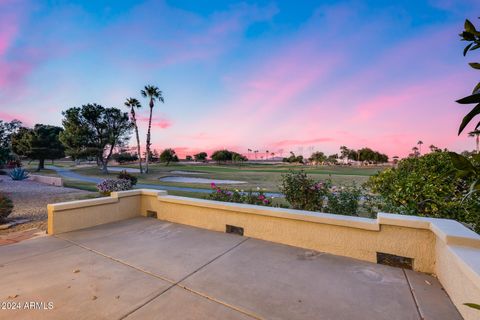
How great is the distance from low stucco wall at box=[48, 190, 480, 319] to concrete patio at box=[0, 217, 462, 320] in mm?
232

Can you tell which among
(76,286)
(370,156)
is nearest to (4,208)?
(76,286)

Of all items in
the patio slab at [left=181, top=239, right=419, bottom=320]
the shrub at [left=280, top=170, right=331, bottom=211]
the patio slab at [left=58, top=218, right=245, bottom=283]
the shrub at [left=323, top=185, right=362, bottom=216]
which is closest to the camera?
the patio slab at [left=181, top=239, right=419, bottom=320]

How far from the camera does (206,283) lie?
2.88 m

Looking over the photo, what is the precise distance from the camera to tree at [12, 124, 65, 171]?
34281 millimetres

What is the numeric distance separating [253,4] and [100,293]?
1036cm

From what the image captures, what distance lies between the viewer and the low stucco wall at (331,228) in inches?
97.9

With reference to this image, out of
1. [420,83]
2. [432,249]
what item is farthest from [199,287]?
[420,83]

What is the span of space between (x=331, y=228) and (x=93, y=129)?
3913 centimetres

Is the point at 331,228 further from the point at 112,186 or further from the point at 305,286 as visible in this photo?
the point at 112,186

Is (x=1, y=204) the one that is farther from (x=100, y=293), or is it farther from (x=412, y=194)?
(x=412, y=194)

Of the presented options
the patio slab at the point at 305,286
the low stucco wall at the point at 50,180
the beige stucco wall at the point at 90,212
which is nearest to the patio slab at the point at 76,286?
the patio slab at the point at 305,286

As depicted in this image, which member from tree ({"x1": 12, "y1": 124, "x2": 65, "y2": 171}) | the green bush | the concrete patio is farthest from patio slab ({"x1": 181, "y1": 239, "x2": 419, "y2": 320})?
tree ({"x1": 12, "y1": 124, "x2": 65, "y2": 171})

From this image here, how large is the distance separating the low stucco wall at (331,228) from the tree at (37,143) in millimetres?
41416

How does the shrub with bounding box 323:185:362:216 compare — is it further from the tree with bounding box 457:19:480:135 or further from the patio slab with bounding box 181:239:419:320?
the tree with bounding box 457:19:480:135
